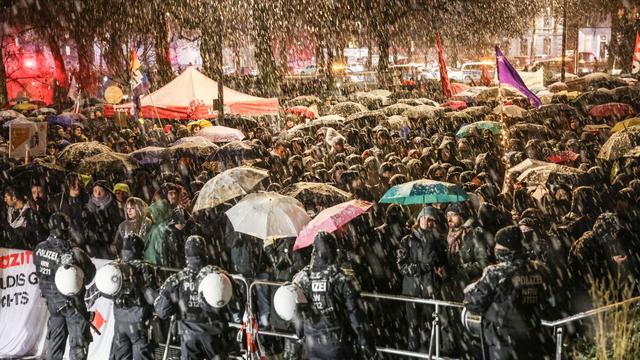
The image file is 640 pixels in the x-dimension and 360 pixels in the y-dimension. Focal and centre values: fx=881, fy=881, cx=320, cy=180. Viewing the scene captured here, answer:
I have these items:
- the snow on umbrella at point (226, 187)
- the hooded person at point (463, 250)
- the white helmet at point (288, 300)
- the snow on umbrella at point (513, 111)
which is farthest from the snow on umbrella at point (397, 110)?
the white helmet at point (288, 300)

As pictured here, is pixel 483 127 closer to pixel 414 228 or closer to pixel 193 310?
pixel 414 228

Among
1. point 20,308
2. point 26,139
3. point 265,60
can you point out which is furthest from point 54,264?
point 265,60

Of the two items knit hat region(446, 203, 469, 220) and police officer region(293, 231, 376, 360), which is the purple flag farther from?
police officer region(293, 231, 376, 360)

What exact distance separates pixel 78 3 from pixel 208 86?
29.1 meters

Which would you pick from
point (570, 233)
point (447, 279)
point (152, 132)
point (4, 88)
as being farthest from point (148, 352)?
point (4, 88)

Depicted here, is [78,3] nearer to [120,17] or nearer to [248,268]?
[120,17]

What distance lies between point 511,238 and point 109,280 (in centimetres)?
375

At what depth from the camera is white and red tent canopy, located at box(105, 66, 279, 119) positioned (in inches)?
838

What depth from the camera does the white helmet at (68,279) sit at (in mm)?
8719

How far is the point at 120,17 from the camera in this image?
48.6 m

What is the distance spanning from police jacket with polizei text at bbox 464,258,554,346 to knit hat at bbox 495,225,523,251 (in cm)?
12

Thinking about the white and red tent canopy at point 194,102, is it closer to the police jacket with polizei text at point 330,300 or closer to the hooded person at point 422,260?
the hooded person at point 422,260

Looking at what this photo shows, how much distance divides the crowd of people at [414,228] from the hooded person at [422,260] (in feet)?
0.04

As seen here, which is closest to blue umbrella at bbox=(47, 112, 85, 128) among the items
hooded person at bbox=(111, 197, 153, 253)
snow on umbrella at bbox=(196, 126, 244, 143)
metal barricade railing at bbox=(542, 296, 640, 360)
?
snow on umbrella at bbox=(196, 126, 244, 143)
